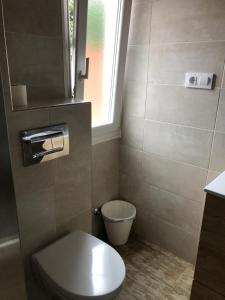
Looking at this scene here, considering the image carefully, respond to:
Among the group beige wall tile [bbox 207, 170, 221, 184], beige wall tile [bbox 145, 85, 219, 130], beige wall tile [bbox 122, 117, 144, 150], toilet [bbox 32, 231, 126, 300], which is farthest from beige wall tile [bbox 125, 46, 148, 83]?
toilet [bbox 32, 231, 126, 300]

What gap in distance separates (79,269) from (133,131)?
1.14 m

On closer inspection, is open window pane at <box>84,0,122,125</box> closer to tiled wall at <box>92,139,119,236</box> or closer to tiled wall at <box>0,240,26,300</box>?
tiled wall at <box>92,139,119,236</box>

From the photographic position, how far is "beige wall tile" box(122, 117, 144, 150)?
197cm

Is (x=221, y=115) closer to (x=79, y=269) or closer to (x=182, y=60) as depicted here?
(x=182, y=60)

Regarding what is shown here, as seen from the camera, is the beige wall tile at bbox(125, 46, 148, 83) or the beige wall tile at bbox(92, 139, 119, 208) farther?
the beige wall tile at bbox(92, 139, 119, 208)

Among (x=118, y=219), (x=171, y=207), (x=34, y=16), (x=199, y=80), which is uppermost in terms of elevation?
(x=34, y=16)

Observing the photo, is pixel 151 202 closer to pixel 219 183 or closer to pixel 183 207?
pixel 183 207

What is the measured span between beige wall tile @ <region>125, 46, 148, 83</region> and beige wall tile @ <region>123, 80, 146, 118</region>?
44 mm

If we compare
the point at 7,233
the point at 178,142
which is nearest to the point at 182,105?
the point at 178,142

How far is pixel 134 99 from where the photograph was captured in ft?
6.38

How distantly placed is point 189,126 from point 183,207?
617mm

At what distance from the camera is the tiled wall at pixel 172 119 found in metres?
1.54

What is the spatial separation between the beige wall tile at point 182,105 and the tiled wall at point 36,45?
2.28 ft

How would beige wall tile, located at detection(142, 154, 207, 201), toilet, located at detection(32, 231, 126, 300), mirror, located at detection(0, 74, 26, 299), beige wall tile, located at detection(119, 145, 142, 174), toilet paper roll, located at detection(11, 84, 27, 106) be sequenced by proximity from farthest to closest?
beige wall tile, located at detection(119, 145, 142, 174)
beige wall tile, located at detection(142, 154, 207, 201)
toilet paper roll, located at detection(11, 84, 27, 106)
toilet, located at detection(32, 231, 126, 300)
mirror, located at detection(0, 74, 26, 299)
